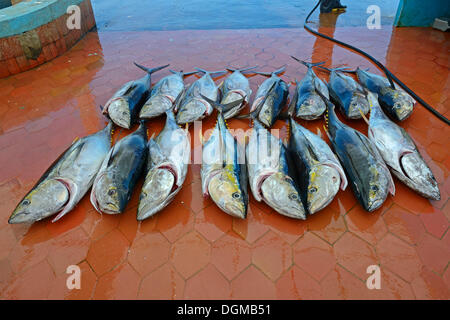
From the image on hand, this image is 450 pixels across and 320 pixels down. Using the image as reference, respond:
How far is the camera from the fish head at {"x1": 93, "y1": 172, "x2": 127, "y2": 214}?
2242mm

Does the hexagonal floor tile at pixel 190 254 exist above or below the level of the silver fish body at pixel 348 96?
below

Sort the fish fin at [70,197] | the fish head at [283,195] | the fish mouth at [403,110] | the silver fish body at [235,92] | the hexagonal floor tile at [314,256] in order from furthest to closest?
the silver fish body at [235,92] < the fish mouth at [403,110] < the fish fin at [70,197] < the fish head at [283,195] < the hexagonal floor tile at [314,256]

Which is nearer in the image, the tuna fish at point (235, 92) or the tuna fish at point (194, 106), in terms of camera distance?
the tuna fish at point (194, 106)

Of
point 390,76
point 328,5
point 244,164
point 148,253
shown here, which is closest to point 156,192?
point 148,253

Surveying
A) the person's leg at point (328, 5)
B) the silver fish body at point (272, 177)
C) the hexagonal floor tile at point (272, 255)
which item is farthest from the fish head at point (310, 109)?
the person's leg at point (328, 5)

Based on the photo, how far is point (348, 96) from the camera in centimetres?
343

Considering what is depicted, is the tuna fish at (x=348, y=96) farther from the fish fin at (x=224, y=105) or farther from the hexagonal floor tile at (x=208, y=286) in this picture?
the hexagonal floor tile at (x=208, y=286)

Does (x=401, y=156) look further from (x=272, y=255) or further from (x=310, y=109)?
(x=272, y=255)

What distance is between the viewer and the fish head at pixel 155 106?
3337 mm

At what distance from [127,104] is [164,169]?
1.36 m

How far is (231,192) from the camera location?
229 cm

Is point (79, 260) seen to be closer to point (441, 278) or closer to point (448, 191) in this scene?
point (441, 278)

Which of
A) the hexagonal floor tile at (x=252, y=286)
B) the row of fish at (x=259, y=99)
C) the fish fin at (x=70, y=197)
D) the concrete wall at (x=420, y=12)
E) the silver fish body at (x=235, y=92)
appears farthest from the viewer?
the concrete wall at (x=420, y=12)

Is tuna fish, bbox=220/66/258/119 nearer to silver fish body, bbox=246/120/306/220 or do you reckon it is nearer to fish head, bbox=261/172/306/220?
silver fish body, bbox=246/120/306/220
